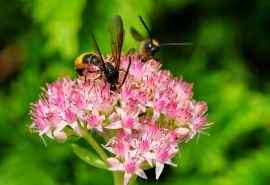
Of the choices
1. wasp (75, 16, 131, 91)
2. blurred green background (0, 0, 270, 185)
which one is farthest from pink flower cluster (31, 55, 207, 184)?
blurred green background (0, 0, 270, 185)

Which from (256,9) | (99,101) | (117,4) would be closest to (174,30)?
(256,9)

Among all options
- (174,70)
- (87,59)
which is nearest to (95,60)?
(87,59)

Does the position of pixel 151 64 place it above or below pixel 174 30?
below

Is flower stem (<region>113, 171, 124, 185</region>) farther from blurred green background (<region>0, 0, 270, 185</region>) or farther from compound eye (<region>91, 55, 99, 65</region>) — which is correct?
blurred green background (<region>0, 0, 270, 185</region>)

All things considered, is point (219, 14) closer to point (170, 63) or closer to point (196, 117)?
point (170, 63)

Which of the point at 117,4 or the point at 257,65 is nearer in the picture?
the point at 117,4
